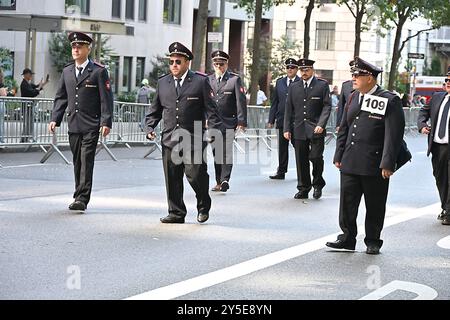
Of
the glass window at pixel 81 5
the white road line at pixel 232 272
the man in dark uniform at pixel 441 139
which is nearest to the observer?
the white road line at pixel 232 272

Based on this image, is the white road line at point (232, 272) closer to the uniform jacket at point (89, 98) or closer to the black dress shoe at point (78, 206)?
the black dress shoe at point (78, 206)

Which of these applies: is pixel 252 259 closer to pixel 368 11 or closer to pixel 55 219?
pixel 55 219

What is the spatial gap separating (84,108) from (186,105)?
58.7 inches

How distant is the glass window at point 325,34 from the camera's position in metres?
76.6

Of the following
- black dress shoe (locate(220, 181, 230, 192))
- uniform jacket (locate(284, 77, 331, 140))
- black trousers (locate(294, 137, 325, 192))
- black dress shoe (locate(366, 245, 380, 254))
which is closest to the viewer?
black dress shoe (locate(366, 245, 380, 254))

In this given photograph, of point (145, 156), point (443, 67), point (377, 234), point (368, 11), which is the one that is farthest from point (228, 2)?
point (377, 234)

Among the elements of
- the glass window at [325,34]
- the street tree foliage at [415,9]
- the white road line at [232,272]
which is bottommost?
the white road line at [232,272]

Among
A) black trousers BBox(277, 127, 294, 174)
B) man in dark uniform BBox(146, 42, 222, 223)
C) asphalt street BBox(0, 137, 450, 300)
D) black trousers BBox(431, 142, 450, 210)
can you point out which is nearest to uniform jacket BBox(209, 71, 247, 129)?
asphalt street BBox(0, 137, 450, 300)

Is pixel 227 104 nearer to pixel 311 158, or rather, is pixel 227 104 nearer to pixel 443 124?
pixel 311 158

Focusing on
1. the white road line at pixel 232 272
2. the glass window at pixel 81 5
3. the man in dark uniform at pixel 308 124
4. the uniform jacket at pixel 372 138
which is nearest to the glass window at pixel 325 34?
the glass window at pixel 81 5

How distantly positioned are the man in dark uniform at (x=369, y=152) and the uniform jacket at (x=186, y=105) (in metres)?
2.14

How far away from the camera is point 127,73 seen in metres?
48.7

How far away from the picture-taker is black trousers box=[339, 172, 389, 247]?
10719 mm

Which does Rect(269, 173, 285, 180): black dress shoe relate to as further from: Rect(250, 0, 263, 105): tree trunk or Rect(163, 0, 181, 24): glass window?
Rect(163, 0, 181, 24): glass window
